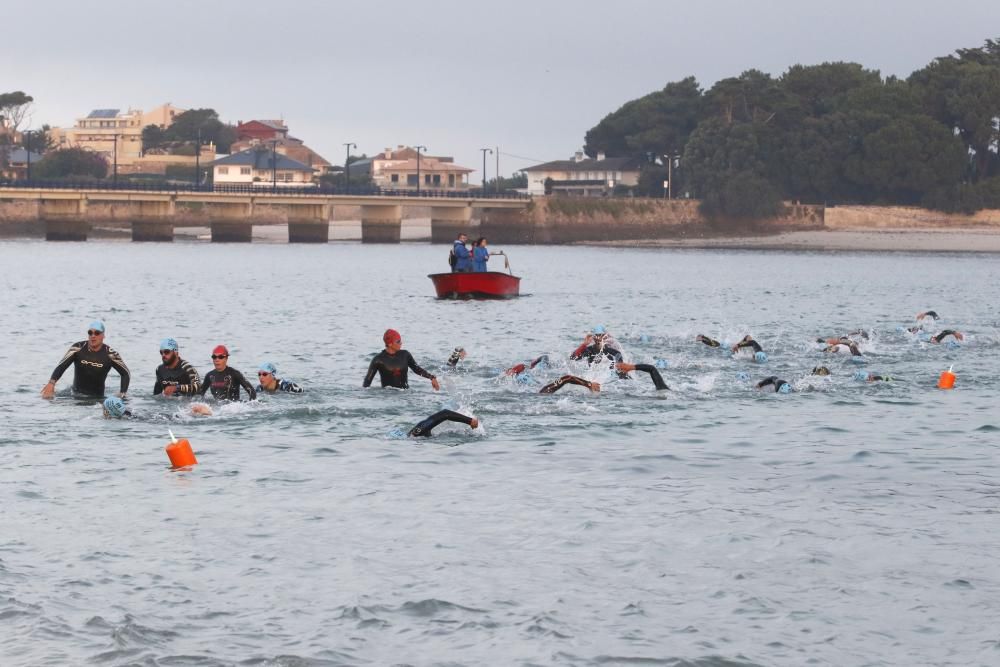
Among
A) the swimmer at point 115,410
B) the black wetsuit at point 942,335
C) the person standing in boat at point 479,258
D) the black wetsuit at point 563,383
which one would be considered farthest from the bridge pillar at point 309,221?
the swimmer at point 115,410

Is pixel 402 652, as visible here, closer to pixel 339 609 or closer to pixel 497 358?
pixel 339 609

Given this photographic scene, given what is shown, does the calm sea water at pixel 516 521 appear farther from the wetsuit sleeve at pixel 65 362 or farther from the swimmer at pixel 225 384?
the wetsuit sleeve at pixel 65 362

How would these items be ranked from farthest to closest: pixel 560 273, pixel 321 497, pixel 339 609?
pixel 560 273
pixel 321 497
pixel 339 609

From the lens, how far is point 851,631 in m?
11.2

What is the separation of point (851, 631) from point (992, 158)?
406ft

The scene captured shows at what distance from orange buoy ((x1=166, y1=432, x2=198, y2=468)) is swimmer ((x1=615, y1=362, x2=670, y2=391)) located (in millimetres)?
7788

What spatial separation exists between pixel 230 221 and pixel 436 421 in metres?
105

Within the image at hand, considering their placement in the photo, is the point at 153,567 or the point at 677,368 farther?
the point at 677,368

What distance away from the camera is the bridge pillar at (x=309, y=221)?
400 feet

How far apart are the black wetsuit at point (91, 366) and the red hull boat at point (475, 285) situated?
27448 mm

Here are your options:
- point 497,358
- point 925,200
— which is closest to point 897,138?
point 925,200

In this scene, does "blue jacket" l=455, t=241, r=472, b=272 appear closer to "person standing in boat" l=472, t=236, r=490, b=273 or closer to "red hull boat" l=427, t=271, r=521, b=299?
"person standing in boat" l=472, t=236, r=490, b=273

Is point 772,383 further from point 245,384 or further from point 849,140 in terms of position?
point 849,140

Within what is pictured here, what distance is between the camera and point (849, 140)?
397 feet
